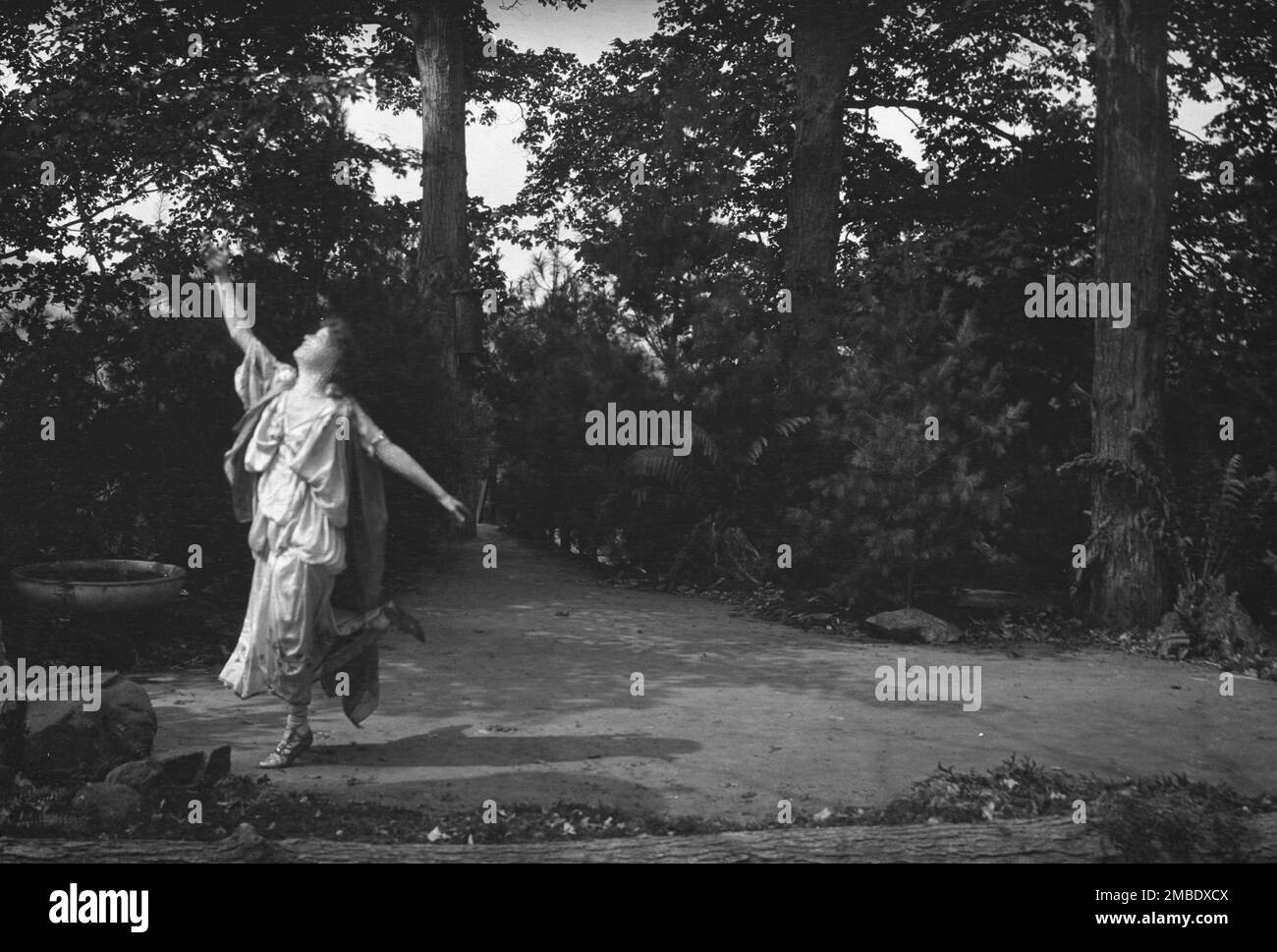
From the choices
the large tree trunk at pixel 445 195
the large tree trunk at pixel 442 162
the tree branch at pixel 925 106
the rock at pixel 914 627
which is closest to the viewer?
the rock at pixel 914 627

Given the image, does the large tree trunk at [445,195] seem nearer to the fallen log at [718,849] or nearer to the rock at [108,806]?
the rock at [108,806]

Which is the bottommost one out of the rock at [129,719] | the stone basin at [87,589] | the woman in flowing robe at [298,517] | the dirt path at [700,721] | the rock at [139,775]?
the dirt path at [700,721]

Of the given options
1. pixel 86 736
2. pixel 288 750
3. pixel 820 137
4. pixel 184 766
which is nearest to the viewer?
pixel 184 766

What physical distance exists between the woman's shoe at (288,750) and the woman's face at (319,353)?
6.66ft

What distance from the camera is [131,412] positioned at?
11461 millimetres

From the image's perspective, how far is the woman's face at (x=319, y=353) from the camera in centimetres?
693

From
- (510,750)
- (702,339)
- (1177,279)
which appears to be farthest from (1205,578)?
(510,750)

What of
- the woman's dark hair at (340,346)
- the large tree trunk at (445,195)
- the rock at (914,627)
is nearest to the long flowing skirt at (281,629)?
the woman's dark hair at (340,346)

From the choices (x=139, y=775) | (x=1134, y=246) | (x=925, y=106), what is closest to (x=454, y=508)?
(x=139, y=775)

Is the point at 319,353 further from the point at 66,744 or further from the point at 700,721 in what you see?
the point at 700,721

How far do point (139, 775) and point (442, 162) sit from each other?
10727mm

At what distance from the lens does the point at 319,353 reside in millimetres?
6934

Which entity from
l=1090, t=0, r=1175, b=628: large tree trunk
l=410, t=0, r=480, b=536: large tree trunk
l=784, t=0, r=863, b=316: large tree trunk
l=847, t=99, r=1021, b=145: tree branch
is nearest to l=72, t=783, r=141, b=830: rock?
l=410, t=0, r=480, b=536: large tree trunk

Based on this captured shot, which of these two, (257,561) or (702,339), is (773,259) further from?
(257,561)
